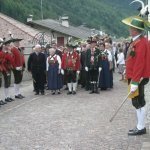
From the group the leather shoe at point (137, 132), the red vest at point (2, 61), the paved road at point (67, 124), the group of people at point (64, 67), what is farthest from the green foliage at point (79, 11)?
the leather shoe at point (137, 132)

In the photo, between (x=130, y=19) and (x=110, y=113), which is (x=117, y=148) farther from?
(x=110, y=113)

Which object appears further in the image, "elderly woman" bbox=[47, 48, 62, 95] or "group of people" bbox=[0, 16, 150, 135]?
"elderly woman" bbox=[47, 48, 62, 95]

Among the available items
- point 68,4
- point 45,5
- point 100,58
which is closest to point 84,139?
point 100,58

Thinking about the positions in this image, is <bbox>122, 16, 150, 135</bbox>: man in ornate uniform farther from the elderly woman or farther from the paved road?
the elderly woman

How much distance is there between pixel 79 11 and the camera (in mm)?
100062

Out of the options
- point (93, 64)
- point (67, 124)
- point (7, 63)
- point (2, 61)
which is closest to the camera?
point (67, 124)

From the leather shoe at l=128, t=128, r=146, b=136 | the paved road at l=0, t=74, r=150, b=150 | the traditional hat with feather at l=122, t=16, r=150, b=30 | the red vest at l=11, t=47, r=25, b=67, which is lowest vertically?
the paved road at l=0, t=74, r=150, b=150

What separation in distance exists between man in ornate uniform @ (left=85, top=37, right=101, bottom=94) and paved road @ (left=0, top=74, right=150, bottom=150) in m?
1.45

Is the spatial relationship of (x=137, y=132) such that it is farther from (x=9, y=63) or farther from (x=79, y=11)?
(x=79, y=11)

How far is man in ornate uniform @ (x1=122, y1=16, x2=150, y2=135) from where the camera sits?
8289mm

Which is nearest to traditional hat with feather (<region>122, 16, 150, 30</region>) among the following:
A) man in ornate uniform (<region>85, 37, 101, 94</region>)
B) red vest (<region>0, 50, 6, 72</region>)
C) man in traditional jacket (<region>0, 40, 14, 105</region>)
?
red vest (<region>0, 50, 6, 72</region>)

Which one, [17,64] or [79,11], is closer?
[17,64]

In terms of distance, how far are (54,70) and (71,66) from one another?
0.59 meters

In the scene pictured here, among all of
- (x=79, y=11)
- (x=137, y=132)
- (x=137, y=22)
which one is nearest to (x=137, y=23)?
(x=137, y=22)
